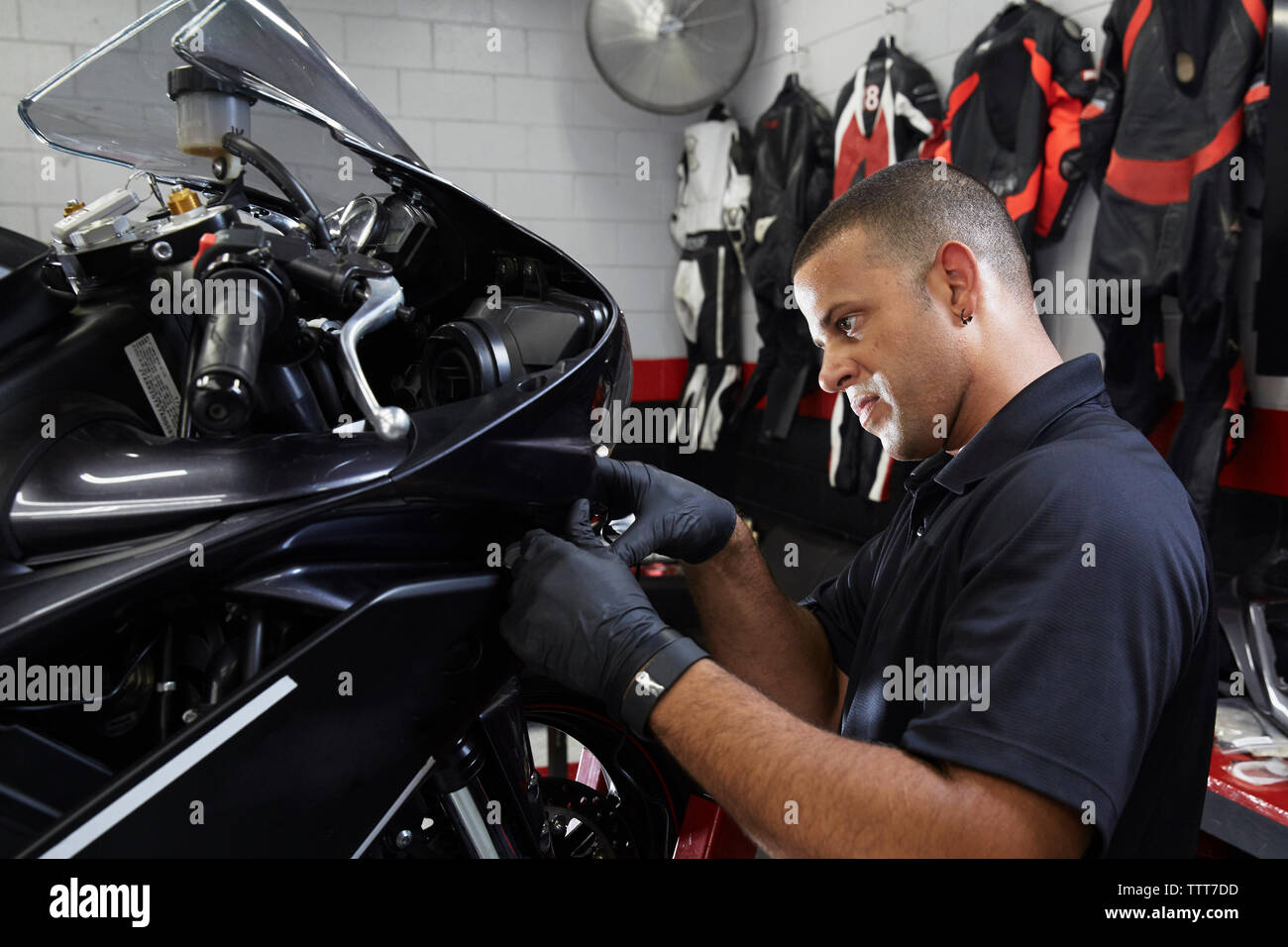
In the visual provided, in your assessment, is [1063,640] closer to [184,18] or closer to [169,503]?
[169,503]

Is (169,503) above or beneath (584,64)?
beneath

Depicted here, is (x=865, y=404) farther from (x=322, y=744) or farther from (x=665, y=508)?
(x=322, y=744)

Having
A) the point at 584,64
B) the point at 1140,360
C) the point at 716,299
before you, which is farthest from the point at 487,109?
the point at 1140,360

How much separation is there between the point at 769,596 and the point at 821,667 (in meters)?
0.13

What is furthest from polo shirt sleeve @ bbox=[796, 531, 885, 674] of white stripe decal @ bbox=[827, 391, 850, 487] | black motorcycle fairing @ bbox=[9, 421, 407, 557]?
white stripe decal @ bbox=[827, 391, 850, 487]

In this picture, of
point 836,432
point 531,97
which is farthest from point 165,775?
point 531,97

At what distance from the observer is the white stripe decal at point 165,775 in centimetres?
74

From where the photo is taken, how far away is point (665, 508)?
1.24 metres

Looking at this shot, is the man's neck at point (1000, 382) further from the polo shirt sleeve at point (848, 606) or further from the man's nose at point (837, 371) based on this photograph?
the polo shirt sleeve at point (848, 606)

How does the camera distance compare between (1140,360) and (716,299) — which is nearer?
(1140,360)

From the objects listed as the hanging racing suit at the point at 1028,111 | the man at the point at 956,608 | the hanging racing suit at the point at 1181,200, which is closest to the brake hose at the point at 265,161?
the man at the point at 956,608
